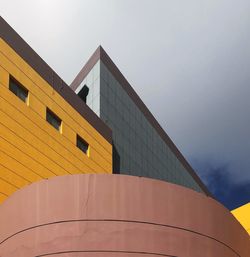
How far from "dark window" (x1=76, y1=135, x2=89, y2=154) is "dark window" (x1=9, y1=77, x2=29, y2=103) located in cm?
499

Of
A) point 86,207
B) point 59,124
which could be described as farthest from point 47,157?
point 86,207

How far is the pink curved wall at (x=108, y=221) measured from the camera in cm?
1507

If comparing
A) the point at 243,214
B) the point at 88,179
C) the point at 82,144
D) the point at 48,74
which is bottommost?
the point at 88,179

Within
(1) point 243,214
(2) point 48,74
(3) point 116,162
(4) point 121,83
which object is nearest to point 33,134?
(2) point 48,74

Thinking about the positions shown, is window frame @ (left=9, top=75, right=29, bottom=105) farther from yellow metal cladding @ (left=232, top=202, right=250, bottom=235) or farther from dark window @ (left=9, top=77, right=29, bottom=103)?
yellow metal cladding @ (left=232, top=202, right=250, bottom=235)

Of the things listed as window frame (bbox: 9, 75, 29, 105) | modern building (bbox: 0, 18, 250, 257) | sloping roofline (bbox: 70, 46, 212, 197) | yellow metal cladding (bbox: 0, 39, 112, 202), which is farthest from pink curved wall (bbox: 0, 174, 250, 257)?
sloping roofline (bbox: 70, 46, 212, 197)

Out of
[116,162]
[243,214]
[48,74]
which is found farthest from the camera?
[116,162]

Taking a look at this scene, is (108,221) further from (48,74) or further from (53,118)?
(48,74)

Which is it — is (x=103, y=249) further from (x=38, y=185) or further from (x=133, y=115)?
(x=133, y=115)

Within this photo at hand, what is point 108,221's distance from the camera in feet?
50.1

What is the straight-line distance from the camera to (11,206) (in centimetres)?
1686

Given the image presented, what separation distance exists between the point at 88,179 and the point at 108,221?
54.6 inches

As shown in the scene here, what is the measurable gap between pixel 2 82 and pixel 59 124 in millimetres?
5116

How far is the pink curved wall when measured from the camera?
593 inches
